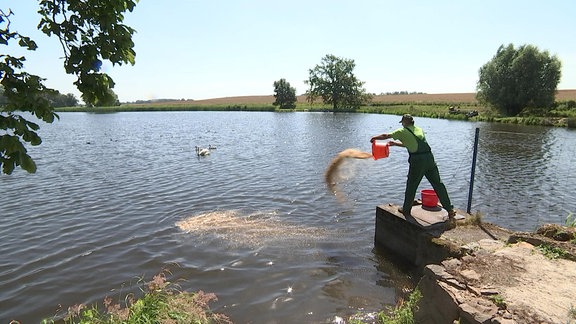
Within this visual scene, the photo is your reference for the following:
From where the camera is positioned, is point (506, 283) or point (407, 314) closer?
point (506, 283)

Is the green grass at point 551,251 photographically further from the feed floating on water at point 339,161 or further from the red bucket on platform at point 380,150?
the feed floating on water at point 339,161

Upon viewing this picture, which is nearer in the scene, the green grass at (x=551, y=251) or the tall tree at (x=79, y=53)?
the tall tree at (x=79, y=53)

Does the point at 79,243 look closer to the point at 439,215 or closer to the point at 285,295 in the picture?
the point at 285,295

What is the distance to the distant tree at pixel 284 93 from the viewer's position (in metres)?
96.8

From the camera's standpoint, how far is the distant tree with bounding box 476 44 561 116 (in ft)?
154

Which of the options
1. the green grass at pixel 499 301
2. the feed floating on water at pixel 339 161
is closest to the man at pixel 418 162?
the feed floating on water at pixel 339 161

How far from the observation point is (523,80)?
47.3 metres

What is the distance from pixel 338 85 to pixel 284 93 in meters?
17.0

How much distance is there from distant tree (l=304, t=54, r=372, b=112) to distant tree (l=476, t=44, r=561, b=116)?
125ft

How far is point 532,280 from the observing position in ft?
15.0

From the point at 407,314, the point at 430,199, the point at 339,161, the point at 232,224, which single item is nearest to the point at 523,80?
the point at 339,161

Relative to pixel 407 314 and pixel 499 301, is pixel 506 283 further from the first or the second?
pixel 407 314

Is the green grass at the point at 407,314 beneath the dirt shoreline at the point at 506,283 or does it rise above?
beneath

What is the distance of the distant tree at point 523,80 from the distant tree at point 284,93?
55030 mm
